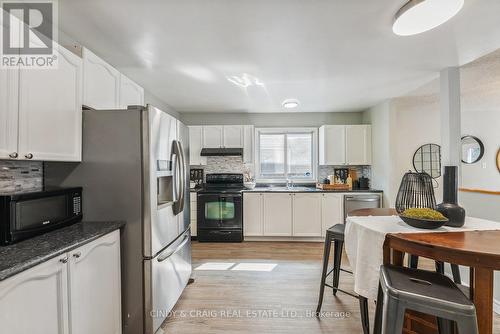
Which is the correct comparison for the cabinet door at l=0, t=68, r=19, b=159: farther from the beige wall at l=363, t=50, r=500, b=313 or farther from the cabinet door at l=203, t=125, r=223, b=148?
the beige wall at l=363, t=50, r=500, b=313

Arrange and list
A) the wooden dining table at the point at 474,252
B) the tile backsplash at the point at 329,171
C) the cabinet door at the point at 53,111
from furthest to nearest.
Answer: the tile backsplash at the point at 329,171 → the cabinet door at the point at 53,111 → the wooden dining table at the point at 474,252

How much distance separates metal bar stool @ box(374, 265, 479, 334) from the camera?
1.00 m

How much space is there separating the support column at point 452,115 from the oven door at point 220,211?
2866 millimetres

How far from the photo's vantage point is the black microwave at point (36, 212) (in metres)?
1.20

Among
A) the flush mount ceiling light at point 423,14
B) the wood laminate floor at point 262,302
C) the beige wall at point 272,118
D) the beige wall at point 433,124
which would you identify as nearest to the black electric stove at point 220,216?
the wood laminate floor at point 262,302

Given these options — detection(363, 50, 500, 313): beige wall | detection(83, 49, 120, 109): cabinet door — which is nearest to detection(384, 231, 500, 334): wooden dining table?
detection(363, 50, 500, 313): beige wall

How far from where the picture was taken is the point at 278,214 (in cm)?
398

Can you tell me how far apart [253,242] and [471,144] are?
202 inches

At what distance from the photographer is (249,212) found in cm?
401

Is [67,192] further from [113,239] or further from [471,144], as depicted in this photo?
[471,144]

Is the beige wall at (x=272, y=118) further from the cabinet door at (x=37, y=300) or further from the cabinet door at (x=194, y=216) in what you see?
the cabinet door at (x=37, y=300)

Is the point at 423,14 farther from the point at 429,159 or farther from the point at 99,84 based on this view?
the point at 429,159

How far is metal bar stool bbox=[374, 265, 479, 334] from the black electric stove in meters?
2.85

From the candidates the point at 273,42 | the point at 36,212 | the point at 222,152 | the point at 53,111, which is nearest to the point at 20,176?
the point at 36,212
